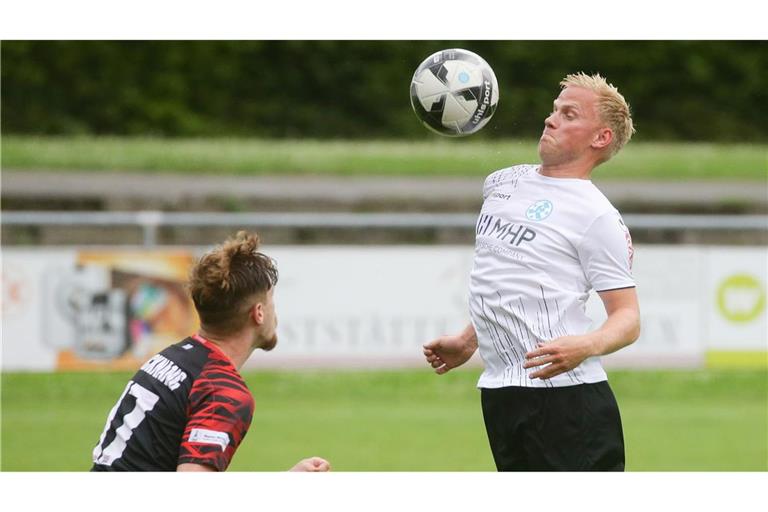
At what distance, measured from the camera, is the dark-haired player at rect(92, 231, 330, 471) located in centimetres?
356

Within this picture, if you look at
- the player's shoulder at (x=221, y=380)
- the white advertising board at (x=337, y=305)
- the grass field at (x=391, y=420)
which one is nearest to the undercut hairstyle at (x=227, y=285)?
the player's shoulder at (x=221, y=380)

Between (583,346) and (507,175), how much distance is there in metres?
0.97

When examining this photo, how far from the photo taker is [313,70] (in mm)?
27062

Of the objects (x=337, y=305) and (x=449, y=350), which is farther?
(x=337, y=305)

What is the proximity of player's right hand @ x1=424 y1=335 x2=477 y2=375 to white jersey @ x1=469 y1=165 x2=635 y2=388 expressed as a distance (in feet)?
0.59

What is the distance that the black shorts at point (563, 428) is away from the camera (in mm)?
4098

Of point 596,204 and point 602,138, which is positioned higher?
point 602,138

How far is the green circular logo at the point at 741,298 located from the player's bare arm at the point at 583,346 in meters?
7.80

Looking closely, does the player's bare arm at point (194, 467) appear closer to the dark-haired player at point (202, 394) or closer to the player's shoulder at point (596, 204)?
the dark-haired player at point (202, 394)

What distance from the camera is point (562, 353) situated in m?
3.74

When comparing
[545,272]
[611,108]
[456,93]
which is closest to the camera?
[545,272]

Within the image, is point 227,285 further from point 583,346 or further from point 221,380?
point 583,346

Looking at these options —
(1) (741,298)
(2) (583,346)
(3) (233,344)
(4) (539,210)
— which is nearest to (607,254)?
(4) (539,210)

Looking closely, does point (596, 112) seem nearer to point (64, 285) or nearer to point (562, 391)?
point (562, 391)
